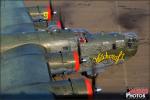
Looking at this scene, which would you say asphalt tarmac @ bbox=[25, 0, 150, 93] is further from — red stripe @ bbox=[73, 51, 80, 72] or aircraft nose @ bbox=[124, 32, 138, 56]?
red stripe @ bbox=[73, 51, 80, 72]

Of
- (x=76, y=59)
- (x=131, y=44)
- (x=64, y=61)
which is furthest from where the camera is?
(x=131, y=44)

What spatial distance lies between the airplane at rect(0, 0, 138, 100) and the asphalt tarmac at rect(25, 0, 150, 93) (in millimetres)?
→ 985

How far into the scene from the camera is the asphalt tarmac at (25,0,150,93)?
89.5ft

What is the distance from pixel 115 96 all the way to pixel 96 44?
15.0ft

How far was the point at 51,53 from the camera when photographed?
25719mm

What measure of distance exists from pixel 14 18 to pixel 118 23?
36.2ft

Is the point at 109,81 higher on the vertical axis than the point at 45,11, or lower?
lower

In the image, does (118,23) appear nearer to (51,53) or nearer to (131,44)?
(131,44)

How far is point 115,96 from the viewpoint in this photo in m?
25.1

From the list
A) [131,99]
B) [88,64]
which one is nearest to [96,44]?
[88,64]

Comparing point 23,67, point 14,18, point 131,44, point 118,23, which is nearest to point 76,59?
point 23,67

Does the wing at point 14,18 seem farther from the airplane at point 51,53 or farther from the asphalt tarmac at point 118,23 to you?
the asphalt tarmac at point 118,23

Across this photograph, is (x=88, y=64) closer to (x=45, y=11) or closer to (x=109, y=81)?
(x=109, y=81)

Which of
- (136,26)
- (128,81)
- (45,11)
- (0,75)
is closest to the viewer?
(0,75)
